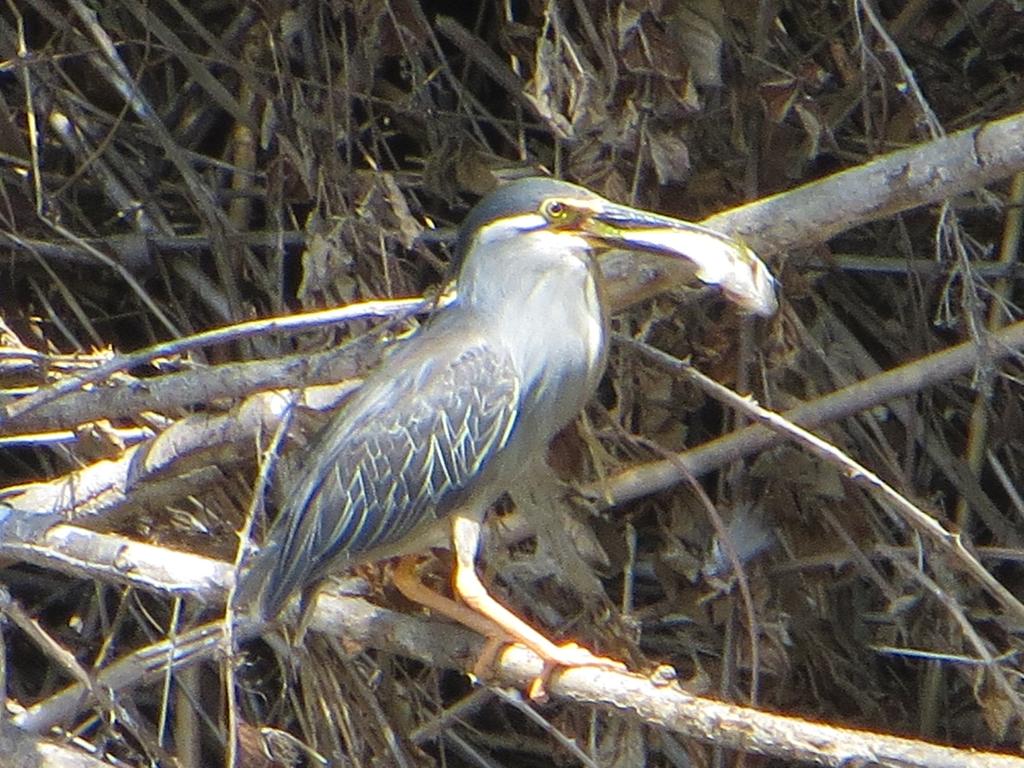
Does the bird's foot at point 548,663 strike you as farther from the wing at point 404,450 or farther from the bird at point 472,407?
the wing at point 404,450

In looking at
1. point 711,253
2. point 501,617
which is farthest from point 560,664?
point 711,253

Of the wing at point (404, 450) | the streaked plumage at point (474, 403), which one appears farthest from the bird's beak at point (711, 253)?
the wing at point (404, 450)

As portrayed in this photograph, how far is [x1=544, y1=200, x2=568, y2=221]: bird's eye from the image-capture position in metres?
2.67

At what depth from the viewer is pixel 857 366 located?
3.19m

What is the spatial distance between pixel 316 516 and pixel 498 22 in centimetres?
114

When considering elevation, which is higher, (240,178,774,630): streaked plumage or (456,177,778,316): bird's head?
(456,177,778,316): bird's head

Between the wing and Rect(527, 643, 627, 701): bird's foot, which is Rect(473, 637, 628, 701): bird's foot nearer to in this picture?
Rect(527, 643, 627, 701): bird's foot

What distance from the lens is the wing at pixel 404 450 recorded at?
2.69 m

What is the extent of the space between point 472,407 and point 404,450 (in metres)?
0.13

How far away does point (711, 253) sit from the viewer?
243 centimetres

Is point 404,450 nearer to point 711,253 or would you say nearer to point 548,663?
point 548,663

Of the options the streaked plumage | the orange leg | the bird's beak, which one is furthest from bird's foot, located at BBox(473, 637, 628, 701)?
the bird's beak

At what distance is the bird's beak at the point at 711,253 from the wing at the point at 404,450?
33cm

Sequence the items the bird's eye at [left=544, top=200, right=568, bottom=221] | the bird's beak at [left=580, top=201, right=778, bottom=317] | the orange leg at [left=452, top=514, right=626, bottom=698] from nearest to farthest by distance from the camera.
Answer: the bird's beak at [left=580, top=201, right=778, bottom=317]
the orange leg at [left=452, top=514, right=626, bottom=698]
the bird's eye at [left=544, top=200, right=568, bottom=221]
